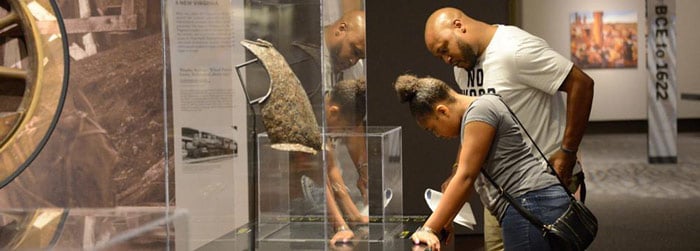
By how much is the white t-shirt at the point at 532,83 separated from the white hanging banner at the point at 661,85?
6551 mm

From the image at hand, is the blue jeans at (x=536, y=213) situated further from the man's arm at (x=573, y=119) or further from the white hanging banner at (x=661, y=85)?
the white hanging banner at (x=661, y=85)

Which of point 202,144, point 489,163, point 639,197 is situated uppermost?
point 202,144

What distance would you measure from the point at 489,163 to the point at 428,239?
0.34 m

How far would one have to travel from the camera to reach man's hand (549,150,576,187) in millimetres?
4676

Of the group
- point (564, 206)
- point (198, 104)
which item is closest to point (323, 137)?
point (198, 104)

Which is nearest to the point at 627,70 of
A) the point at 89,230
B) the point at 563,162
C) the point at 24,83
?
the point at 563,162

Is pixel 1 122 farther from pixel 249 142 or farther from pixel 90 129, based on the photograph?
pixel 90 129

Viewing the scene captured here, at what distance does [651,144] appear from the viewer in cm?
1135

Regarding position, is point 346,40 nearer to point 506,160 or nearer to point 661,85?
point 506,160

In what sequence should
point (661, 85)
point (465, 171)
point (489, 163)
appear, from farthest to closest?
point (661, 85)
point (489, 163)
point (465, 171)

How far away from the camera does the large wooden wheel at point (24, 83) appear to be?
3.71 meters

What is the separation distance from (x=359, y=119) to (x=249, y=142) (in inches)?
32.9

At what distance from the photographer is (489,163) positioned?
12.9 ft

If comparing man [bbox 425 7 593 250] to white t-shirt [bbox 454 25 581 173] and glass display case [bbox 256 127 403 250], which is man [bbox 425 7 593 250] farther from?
glass display case [bbox 256 127 403 250]
